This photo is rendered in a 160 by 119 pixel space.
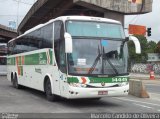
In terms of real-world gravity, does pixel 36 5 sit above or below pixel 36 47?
above

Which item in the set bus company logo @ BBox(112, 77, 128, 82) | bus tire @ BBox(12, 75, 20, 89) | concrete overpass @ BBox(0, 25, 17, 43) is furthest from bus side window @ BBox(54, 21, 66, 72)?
concrete overpass @ BBox(0, 25, 17, 43)

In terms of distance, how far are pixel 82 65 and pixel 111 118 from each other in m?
3.24

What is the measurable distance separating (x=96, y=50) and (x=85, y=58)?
591 millimetres

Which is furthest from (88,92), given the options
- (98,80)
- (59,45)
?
(59,45)

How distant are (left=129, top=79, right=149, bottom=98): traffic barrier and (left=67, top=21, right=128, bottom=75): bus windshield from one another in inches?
170

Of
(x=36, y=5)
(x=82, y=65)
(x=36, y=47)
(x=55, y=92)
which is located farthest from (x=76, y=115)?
(x=36, y=5)

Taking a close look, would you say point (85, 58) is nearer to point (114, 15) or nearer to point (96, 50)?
point (96, 50)

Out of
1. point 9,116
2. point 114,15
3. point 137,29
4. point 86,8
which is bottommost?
point 9,116

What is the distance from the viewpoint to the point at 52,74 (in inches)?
643

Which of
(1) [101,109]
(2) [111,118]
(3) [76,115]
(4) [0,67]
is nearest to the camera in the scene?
(2) [111,118]

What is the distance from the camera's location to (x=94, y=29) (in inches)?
603

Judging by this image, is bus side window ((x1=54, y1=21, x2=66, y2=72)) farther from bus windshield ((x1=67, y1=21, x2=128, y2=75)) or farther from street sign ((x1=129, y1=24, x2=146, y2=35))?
street sign ((x1=129, y1=24, x2=146, y2=35))

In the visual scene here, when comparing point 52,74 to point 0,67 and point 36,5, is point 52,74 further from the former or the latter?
point 36,5

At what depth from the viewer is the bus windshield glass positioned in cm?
1502
